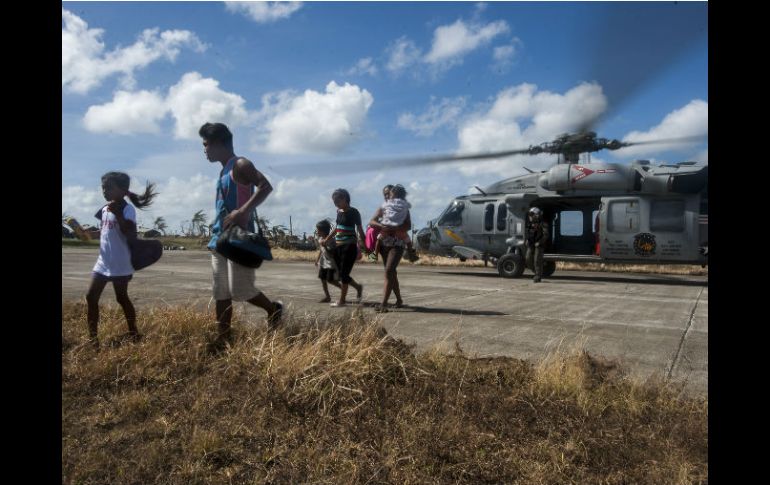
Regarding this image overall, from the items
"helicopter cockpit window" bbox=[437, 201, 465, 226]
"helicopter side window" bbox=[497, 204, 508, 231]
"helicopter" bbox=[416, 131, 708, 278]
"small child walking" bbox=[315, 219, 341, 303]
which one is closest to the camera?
"small child walking" bbox=[315, 219, 341, 303]

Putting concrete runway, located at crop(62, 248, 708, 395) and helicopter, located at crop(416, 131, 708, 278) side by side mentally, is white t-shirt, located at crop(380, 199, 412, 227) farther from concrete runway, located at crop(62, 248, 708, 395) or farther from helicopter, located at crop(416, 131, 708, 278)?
helicopter, located at crop(416, 131, 708, 278)

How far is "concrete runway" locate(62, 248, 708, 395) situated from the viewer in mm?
4160

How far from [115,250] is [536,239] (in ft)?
30.6

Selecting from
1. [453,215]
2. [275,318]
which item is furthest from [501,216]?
[275,318]

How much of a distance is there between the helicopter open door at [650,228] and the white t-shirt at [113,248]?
1079 cm

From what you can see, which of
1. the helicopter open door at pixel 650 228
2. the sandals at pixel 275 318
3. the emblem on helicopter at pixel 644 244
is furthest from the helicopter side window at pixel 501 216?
the sandals at pixel 275 318

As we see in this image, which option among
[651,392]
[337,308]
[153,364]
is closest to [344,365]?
[153,364]

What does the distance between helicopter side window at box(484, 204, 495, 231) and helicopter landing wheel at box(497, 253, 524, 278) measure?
3.74 feet

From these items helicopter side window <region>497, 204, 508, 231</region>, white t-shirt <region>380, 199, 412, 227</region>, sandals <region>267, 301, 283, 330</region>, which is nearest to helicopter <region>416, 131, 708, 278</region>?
helicopter side window <region>497, 204, 508, 231</region>
